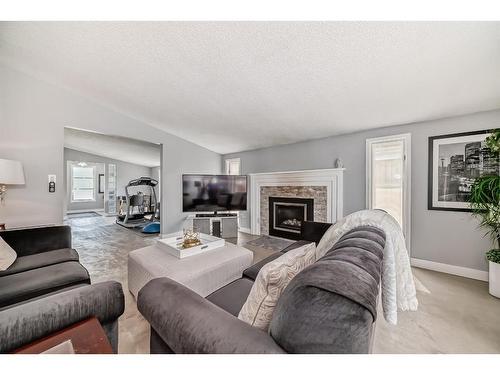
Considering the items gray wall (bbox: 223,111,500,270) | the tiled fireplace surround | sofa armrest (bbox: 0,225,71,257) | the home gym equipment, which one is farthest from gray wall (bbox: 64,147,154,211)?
gray wall (bbox: 223,111,500,270)

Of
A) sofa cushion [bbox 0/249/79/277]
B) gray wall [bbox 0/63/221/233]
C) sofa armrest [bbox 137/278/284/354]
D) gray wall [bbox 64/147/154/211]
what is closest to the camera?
sofa armrest [bbox 137/278/284/354]

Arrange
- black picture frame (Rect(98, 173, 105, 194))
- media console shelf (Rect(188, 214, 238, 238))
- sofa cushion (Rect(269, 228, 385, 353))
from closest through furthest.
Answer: sofa cushion (Rect(269, 228, 385, 353)) → media console shelf (Rect(188, 214, 238, 238)) → black picture frame (Rect(98, 173, 105, 194))

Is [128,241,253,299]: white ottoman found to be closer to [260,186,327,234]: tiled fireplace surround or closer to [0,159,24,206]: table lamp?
[0,159,24,206]: table lamp

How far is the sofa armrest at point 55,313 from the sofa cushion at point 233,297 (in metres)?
0.56

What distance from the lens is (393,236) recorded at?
1243 millimetres

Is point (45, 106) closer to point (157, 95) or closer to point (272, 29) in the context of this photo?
point (157, 95)

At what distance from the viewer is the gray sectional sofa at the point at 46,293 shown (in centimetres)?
87

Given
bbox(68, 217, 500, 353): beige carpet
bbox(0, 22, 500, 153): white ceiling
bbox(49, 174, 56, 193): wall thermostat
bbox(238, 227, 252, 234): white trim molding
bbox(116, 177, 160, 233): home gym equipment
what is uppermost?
bbox(0, 22, 500, 153): white ceiling

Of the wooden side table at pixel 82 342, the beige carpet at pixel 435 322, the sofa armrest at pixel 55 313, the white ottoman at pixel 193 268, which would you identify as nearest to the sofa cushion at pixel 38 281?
the white ottoman at pixel 193 268

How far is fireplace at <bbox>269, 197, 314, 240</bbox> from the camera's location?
3.91 m

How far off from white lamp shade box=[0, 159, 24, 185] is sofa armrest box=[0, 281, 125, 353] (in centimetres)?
204

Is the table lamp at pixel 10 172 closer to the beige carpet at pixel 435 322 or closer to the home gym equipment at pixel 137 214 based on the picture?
the beige carpet at pixel 435 322
